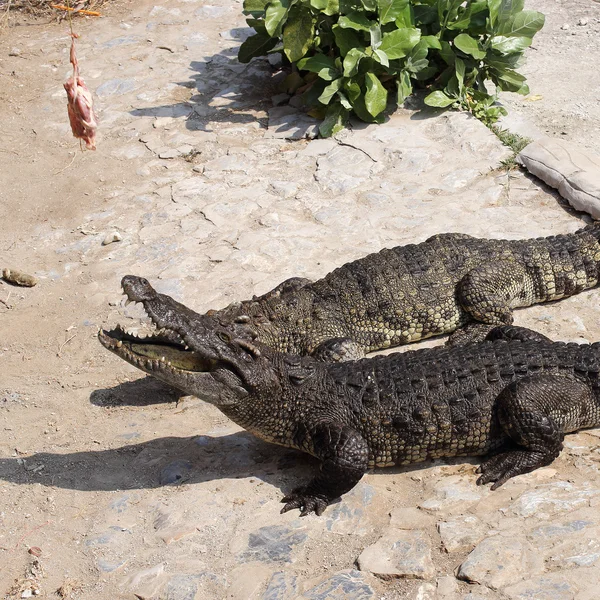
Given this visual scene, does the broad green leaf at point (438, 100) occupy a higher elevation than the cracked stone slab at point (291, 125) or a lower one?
higher

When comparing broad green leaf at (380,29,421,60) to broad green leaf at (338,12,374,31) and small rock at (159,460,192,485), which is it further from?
small rock at (159,460,192,485)

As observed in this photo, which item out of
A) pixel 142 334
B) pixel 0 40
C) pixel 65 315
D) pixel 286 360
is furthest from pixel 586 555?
pixel 0 40

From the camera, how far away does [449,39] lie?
8.77 m

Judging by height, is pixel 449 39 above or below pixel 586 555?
above

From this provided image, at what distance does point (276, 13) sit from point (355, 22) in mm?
838

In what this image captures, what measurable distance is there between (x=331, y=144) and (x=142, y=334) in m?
3.20

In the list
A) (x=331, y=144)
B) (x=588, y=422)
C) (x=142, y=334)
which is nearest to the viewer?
(x=588, y=422)

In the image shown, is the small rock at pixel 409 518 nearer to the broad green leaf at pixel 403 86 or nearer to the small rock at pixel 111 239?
the small rock at pixel 111 239

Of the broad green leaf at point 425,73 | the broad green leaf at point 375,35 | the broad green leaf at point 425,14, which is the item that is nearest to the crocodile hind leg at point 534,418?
the broad green leaf at point 375,35

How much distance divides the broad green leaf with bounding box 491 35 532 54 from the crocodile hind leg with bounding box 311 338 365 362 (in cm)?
424

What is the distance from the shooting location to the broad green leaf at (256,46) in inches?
371

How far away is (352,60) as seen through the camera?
27.1 ft

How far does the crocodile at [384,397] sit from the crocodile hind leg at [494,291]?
1289 millimetres

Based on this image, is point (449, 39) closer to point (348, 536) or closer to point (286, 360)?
point (286, 360)
